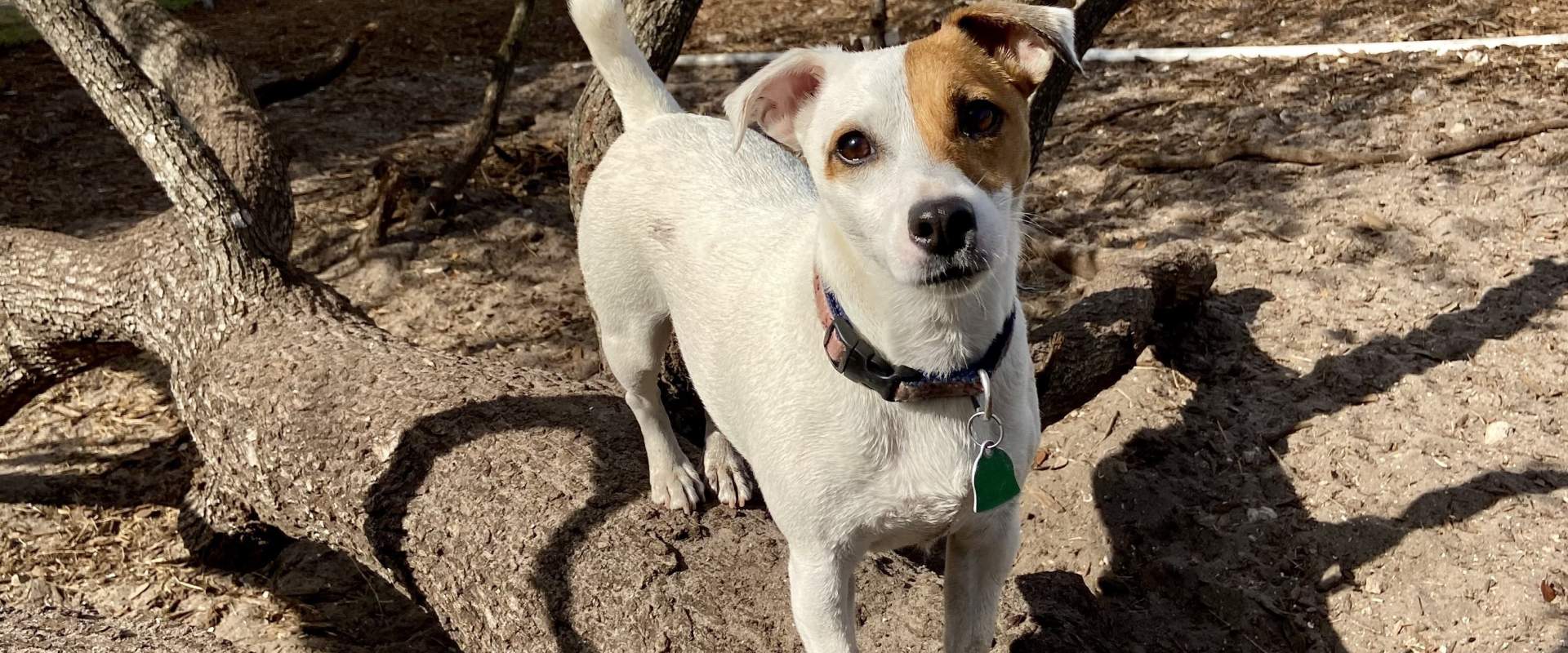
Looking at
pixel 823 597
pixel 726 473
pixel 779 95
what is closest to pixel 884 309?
pixel 779 95

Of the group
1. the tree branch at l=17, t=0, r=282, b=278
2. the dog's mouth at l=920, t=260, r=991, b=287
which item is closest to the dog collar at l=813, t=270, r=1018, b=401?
the dog's mouth at l=920, t=260, r=991, b=287

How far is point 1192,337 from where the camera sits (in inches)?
198

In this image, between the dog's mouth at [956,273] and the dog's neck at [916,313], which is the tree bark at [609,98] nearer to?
the dog's neck at [916,313]

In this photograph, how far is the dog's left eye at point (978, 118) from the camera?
2.23 meters

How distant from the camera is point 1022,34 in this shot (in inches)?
96.9

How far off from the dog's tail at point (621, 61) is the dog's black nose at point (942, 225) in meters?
1.55

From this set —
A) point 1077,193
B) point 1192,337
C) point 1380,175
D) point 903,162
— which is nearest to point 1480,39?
point 1380,175

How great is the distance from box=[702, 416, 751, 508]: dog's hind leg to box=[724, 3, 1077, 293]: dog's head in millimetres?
1212

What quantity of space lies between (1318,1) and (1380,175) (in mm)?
2974

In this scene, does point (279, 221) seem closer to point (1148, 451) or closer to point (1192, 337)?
point (1148, 451)

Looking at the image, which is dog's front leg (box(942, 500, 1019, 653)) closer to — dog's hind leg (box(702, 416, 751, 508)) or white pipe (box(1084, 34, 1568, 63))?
dog's hind leg (box(702, 416, 751, 508))

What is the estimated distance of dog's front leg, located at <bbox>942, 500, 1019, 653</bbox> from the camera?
8.87 ft

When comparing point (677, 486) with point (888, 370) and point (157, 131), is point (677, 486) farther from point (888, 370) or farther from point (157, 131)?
point (157, 131)

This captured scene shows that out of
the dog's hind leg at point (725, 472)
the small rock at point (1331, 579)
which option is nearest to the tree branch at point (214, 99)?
the dog's hind leg at point (725, 472)
